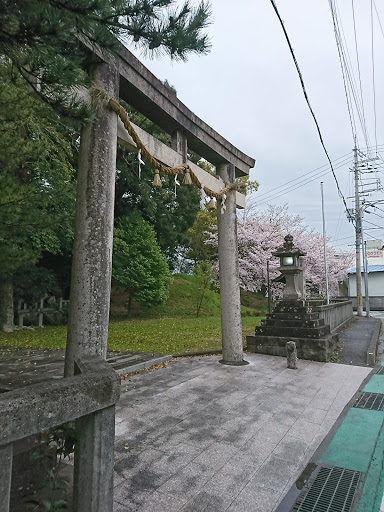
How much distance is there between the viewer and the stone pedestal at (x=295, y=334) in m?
7.81

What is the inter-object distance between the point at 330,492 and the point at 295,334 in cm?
582

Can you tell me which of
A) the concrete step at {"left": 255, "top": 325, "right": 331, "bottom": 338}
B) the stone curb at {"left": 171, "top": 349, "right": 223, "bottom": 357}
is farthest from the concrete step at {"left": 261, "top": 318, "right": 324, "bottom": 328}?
the stone curb at {"left": 171, "top": 349, "right": 223, "bottom": 357}

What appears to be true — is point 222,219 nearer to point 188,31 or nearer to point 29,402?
point 188,31

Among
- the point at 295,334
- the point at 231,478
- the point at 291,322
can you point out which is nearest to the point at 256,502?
the point at 231,478

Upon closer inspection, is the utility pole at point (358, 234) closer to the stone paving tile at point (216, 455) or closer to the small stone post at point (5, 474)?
the stone paving tile at point (216, 455)

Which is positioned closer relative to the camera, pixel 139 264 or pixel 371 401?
pixel 371 401

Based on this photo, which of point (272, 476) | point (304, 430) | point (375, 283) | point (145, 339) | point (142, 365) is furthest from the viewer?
point (375, 283)

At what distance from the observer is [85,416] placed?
192 cm

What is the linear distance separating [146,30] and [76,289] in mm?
2611

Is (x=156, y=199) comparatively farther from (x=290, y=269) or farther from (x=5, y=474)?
(x=5, y=474)

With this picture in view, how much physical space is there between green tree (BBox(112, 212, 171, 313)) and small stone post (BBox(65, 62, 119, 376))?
1273cm

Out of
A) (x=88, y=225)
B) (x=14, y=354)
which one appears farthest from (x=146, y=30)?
(x=14, y=354)

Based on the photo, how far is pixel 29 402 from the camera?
1.47 meters

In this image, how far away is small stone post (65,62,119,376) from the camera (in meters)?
3.58
